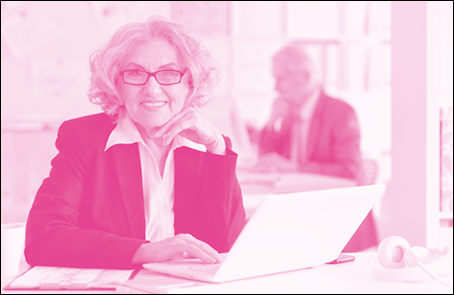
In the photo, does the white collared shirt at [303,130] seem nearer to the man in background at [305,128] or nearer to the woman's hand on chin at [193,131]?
the man in background at [305,128]

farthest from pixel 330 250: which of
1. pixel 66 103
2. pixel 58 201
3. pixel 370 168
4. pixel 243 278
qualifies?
pixel 66 103

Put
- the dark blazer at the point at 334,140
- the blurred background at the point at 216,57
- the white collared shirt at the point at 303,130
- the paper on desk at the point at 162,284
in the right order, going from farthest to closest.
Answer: the blurred background at the point at 216,57 → the white collared shirt at the point at 303,130 → the dark blazer at the point at 334,140 → the paper on desk at the point at 162,284

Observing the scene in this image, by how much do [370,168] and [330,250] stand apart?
13.0 ft

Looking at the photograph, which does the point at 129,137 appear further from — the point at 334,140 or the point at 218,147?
the point at 334,140

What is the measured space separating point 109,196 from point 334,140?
2.18m

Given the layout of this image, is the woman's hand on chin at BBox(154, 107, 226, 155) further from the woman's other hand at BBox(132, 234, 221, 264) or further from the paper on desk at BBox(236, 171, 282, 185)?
the paper on desk at BBox(236, 171, 282, 185)

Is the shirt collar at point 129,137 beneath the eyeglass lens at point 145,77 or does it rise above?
beneath

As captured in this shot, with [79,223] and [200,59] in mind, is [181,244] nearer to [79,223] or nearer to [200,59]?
[79,223]

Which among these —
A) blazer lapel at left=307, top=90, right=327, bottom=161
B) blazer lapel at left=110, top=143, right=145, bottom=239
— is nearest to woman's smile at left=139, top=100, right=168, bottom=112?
blazer lapel at left=110, top=143, right=145, bottom=239

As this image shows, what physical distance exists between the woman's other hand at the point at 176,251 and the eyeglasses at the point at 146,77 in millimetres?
499

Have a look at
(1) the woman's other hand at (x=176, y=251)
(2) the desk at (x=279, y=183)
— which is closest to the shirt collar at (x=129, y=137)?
(1) the woman's other hand at (x=176, y=251)

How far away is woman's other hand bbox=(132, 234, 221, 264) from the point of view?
1102 millimetres

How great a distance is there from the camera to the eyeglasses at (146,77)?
150 centimetres

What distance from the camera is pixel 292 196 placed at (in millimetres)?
908
